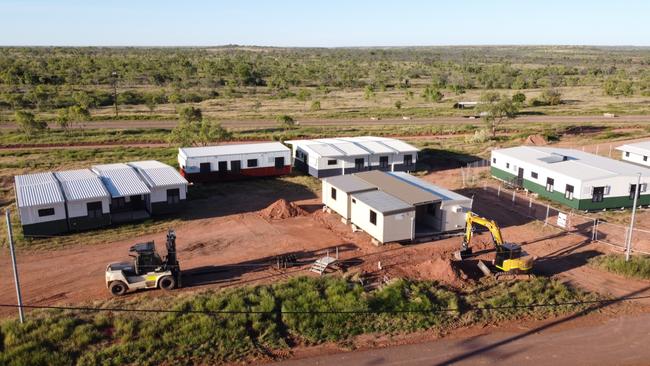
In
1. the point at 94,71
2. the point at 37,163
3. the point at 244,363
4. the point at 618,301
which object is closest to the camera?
the point at 244,363

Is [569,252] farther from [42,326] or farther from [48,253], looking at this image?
[48,253]

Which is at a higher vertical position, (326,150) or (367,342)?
(326,150)

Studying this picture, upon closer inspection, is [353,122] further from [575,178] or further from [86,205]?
[86,205]

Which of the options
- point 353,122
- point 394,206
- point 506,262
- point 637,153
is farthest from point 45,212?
point 353,122

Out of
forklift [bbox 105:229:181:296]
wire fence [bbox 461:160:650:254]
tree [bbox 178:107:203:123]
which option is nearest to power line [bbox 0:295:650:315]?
forklift [bbox 105:229:181:296]

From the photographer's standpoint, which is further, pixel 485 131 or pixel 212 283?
pixel 485 131

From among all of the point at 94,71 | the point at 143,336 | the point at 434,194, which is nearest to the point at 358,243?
the point at 434,194
